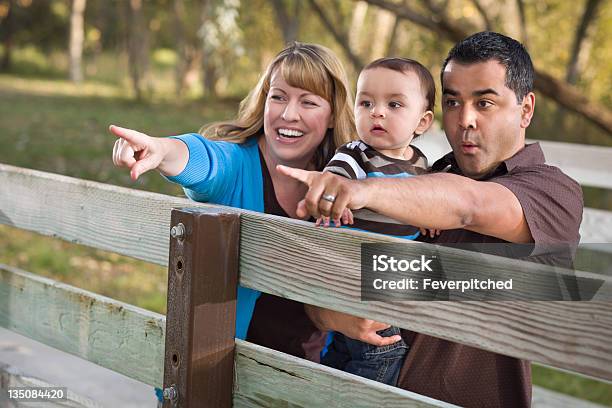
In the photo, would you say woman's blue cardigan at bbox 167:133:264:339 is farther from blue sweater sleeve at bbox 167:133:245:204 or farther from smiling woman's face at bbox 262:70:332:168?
smiling woman's face at bbox 262:70:332:168

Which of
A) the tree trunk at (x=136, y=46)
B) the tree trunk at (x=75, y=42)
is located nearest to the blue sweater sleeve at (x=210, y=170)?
the tree trunk at (x=136, y=46)

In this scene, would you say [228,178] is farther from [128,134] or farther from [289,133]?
[128,134]

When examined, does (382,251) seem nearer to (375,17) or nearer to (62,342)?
(62,342)

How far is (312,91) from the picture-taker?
2.87 meters

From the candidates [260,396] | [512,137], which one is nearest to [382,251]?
[260,396]

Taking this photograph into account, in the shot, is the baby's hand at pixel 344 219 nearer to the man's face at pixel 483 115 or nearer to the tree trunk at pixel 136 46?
the man's face at pixel 483 115

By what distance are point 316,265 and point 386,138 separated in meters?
0.60

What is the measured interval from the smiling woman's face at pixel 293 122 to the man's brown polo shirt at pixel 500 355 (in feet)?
2.17

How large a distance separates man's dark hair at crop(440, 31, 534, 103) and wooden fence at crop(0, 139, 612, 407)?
0.76m

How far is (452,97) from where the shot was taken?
2.38m

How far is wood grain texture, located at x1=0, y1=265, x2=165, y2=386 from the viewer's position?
93.7 inches

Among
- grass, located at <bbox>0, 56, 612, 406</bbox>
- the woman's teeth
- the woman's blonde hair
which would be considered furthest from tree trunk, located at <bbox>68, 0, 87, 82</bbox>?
the woman's teeth

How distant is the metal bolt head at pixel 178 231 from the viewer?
2.12 meters

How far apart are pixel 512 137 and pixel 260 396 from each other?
101cm
